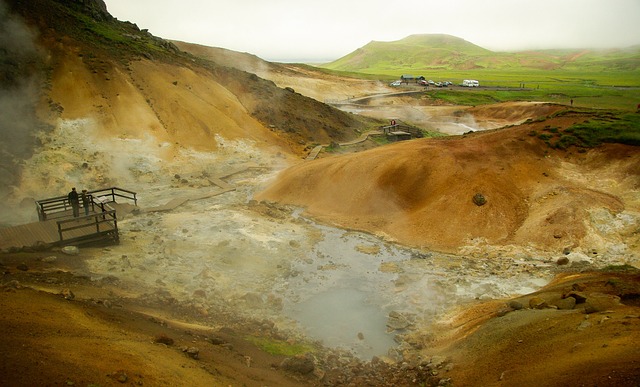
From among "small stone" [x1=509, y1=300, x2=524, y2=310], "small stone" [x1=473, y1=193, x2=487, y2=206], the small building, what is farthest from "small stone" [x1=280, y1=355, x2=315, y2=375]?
the small building

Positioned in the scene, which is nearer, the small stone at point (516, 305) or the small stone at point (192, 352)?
the small stone at point (192, 352)

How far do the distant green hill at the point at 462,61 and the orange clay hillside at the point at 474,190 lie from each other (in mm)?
108114

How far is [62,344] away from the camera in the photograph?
724 centimetres

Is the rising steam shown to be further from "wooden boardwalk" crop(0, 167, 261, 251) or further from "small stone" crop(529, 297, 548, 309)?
"small stone" crop(529, 297, 548, 309)

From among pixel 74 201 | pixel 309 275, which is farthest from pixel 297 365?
pixel 74 201

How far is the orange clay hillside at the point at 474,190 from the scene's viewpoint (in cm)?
1805

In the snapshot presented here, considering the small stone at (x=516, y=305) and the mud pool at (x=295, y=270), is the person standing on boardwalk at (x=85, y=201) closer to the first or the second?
the mud pool at (x=295, y=270)

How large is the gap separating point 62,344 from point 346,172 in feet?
57.2

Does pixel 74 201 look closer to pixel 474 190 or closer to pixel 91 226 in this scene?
pixel 91 226

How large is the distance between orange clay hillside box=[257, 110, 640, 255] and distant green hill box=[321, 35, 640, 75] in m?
108

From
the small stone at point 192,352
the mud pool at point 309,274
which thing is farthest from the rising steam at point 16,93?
the small stone at point 192,352

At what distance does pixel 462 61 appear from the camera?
147 m

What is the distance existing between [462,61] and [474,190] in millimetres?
141818

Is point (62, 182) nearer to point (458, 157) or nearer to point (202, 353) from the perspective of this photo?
point (202, 353)
